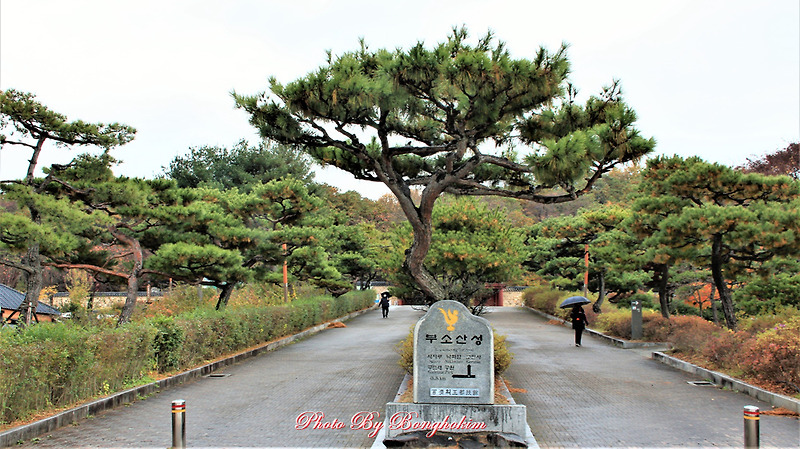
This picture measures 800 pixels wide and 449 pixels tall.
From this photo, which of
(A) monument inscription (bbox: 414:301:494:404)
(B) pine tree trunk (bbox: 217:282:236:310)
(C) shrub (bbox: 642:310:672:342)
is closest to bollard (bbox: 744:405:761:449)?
(A) monument inscription (bbox: 414:301:494:404)

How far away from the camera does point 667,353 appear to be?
46.6 ft

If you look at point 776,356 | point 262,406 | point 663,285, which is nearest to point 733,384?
point 776,356

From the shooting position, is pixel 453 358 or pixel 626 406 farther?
pixel 626 406

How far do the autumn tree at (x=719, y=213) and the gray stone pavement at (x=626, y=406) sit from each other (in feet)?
9.83

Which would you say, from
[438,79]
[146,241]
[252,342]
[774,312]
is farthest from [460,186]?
[774,312]

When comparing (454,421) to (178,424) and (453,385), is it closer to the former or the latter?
(453,385)

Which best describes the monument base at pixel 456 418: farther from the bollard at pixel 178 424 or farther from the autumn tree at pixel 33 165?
the autumn tree at pixel 33 165

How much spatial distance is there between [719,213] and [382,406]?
8.75 m

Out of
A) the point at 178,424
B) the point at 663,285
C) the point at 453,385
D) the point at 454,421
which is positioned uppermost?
the point at 663,285

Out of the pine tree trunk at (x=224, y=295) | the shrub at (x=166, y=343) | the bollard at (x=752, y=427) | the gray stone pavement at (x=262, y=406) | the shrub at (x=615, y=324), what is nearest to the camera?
the bollard at (x=752, y=427)

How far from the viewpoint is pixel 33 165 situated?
13.6 m

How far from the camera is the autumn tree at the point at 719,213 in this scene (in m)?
12.5

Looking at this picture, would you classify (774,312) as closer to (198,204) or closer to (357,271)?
(198,204)

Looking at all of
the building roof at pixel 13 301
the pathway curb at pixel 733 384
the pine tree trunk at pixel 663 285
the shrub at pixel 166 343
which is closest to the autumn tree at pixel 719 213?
the pathway curb at pixel 733 384
